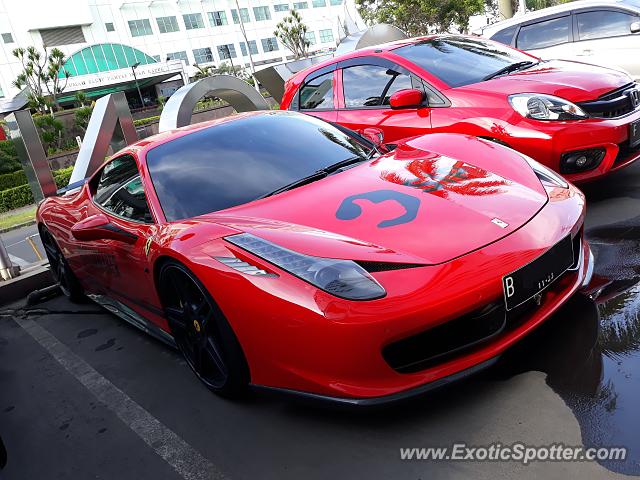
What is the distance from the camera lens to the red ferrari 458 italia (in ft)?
6.95

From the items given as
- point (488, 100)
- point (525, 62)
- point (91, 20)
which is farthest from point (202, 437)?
point (91, 20)

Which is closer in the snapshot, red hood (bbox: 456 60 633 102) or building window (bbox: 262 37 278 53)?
red hood (bbox: 456 60 633 102)

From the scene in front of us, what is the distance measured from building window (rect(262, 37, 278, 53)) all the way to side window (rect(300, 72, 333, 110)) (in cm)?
7316

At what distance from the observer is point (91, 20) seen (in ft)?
207

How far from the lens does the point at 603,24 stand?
764cm

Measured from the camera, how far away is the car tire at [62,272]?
4.83 metres

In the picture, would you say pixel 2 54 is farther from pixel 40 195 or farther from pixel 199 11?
pixel 40 195

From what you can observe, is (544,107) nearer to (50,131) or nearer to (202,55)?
(50,131)

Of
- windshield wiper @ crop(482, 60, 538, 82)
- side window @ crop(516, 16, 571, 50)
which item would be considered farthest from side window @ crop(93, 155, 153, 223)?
side window @ crop(516, 16, 571, 50)

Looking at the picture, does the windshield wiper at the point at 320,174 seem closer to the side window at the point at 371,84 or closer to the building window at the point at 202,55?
the side window at the point at 371,84

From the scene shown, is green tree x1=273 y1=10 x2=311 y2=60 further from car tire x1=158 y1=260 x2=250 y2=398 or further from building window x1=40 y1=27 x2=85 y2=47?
car tire x1=158 y1=260 x2=250 y2=398

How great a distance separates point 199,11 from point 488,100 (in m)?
72.1

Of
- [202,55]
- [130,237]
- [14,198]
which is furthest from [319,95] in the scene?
[202,55]

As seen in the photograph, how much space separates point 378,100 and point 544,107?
150cm
